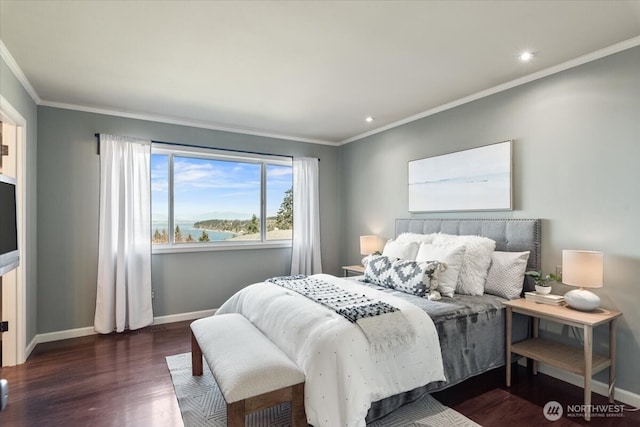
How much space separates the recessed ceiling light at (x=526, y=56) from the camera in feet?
8.38

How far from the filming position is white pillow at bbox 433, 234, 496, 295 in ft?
9.50

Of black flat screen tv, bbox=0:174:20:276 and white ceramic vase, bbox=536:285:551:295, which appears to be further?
white ceramic vase, bbox=536:285:551:295

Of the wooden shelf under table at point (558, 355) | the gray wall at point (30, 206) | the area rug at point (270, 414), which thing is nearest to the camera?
the area rug at point (270, 414)

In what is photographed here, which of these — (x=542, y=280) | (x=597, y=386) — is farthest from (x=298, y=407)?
(x=597, y=386)

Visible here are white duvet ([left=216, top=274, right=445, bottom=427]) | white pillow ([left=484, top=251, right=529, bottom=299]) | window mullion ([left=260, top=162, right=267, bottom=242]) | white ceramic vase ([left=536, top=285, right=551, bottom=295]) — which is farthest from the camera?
window mullion ([left=260, top=162, right=267, bottom=242])

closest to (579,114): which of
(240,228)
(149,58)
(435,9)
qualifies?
(435,9)

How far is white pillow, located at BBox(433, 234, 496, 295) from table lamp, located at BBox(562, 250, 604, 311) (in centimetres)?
61

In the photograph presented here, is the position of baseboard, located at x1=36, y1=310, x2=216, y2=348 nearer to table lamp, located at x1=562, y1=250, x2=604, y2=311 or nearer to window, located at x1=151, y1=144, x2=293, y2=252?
window, located at x1=151, y1=144, x2=293, y2=252

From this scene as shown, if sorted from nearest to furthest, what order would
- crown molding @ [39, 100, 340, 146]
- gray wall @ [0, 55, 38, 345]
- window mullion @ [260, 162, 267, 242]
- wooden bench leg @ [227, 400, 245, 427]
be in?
wooden bench leg @ [227, 400, 245, 427] < gray wall @ [0, 55, 38, 345] < crown molding @ [39, 100, 340, 146] < window mullion @ [260, 162, 267, 242]

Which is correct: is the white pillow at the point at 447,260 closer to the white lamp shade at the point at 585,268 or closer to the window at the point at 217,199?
the white lamp shade at the point at 585,268

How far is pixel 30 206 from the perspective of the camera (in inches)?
128

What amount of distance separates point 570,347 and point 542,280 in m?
0.53

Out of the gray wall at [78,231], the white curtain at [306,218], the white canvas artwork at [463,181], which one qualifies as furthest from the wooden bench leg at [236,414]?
the white curtain at [306,218]

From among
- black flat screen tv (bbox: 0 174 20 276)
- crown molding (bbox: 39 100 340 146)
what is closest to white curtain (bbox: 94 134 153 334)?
crown molding (bbox: 39 100 340 146)
